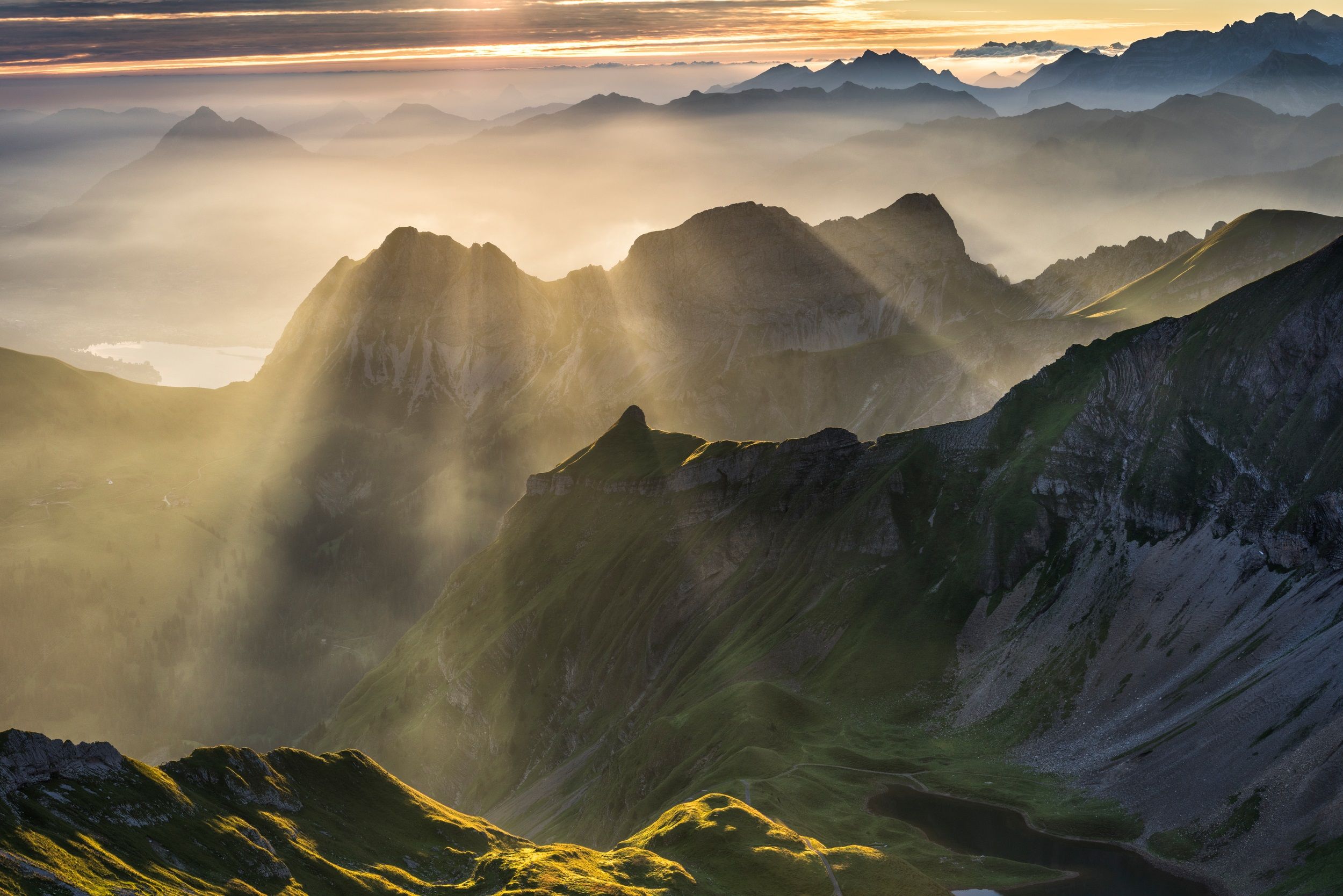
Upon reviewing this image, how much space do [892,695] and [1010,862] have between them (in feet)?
209

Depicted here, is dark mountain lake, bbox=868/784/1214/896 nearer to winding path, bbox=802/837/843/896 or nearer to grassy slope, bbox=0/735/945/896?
winding path, bbox=802/837/843/896

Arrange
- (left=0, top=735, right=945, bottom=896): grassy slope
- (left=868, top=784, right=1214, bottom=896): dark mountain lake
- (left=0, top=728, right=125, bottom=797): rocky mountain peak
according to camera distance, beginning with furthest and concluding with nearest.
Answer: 1. (left=868, top=784, right=1214, bottom=896): dark mountain lake
2. (left=0, top=728, right=125, bottom=797): rocky mountain peak
3. (left=0, top=735, right=945, bottom=896): grassy slope

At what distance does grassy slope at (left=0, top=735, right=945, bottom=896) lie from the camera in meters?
A: 91.9

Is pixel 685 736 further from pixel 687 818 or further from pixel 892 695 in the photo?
pixel 687 818

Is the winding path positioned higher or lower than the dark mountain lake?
higher

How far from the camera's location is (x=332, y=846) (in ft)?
388

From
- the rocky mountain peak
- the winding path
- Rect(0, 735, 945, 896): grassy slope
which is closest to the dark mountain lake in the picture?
the winding path

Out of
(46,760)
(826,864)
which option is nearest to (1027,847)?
(826,864)

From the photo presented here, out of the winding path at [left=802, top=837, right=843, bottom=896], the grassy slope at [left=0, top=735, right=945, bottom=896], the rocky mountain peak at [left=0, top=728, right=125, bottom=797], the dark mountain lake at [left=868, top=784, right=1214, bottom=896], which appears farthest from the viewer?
the dark mountain lake at [left=868, top=784, right=1214, bottom=896]

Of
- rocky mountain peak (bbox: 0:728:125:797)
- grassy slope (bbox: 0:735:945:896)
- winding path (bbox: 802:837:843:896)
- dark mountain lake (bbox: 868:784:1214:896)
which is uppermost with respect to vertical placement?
rocky mountain peak (bbox: 0:728:125:797)

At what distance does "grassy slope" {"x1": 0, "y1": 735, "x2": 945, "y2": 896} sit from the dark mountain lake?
18.9 m

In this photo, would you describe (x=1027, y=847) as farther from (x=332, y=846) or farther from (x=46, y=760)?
(x=46, y=760)

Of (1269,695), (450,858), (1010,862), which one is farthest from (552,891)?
(1269,695)

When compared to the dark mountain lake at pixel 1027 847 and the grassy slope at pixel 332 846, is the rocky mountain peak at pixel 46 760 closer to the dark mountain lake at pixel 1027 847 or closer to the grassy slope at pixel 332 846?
the grassy slope at pixel 332 846
